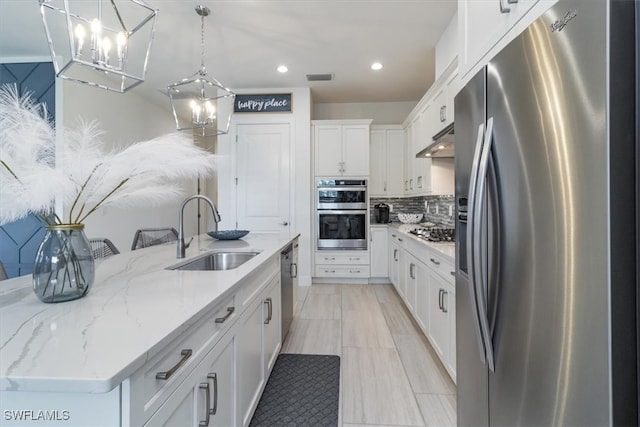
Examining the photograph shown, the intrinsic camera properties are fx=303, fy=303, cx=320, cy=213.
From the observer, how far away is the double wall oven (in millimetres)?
4582

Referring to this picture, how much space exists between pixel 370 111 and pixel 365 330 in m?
3.85

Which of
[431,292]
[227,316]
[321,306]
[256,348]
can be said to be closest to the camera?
[227,316]

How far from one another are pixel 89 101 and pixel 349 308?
424 centimetres

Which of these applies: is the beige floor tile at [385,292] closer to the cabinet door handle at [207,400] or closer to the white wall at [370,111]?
the white wall at [370,111]

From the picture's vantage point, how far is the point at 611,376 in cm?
60

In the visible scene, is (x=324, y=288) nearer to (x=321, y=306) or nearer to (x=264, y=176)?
(x=321, y=306)

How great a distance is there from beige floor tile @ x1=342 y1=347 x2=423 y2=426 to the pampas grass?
5.25 ft

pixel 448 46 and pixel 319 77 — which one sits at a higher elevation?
pixel 319 77

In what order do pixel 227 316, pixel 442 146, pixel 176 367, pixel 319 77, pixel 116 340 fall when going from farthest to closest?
1. pixel 319 77
2. pixel 442 146
3. pixel 227 316
4. pixel 176 367
5. pixel 116 340

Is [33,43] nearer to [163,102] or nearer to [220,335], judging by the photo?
[163,102]

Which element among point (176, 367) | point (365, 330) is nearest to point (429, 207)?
point (365, 330)

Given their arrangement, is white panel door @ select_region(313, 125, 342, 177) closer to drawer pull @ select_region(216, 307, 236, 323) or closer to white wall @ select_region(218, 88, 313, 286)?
white wall @ select_region(218, 88, 313, 286)

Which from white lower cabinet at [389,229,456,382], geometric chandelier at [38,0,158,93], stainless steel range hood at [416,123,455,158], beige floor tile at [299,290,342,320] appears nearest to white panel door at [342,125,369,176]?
stainless steel range hood at [416,123,455,158]

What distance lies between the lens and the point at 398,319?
3.22 metres
